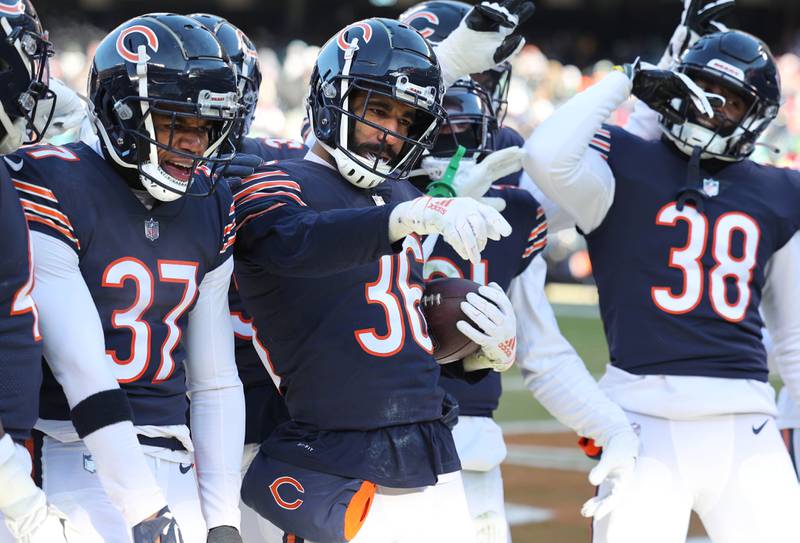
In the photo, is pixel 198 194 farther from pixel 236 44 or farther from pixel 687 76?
pixel 687 76

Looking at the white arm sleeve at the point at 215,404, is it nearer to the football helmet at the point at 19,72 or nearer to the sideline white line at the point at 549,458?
the football helmet at the point at 19,72

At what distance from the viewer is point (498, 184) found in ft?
13.2

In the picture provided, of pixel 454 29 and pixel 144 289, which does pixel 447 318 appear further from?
pixel 454 29

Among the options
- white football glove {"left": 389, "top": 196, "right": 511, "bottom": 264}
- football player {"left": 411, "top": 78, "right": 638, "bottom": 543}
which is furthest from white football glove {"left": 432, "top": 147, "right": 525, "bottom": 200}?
white football glove {"left": 389, "top": 196, "right": 511, "bottom": 264}

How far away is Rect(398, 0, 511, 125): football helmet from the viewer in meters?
4.13

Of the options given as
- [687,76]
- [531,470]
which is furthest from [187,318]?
[531,470]

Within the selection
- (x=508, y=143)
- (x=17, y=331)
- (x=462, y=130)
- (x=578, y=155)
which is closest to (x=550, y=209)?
(x=508, y=143)

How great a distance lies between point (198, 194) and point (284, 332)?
1.45ft

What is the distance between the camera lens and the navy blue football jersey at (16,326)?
231cm

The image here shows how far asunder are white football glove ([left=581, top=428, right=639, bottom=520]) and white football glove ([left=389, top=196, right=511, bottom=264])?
127cm

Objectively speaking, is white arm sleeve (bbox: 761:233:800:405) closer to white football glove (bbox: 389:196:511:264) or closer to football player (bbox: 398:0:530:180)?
football player (bbox: 398:0:530:180)

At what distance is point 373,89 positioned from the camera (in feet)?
9.74

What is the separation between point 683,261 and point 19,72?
221 cm

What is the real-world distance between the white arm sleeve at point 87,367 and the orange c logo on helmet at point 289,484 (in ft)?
1.55
